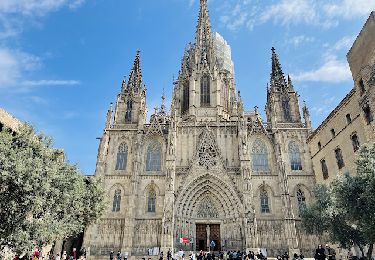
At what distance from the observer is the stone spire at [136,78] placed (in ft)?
127

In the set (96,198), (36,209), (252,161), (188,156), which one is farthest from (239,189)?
(36,209)

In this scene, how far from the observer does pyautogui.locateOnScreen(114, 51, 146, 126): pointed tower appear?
3597 centimetres

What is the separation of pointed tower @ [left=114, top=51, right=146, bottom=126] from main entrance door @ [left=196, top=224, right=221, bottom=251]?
44.1 feet

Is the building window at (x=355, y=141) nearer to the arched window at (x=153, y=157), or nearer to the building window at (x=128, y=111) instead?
the arched window at (x=153, y=157)

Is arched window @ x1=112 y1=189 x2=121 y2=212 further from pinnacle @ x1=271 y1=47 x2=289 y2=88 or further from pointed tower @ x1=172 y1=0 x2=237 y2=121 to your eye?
pinnacle @ x1=271 y1=47 x2=289 y2=88

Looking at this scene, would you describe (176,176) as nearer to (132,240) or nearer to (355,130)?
(132,240)

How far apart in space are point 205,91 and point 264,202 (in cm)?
1628

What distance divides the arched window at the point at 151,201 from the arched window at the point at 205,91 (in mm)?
13303

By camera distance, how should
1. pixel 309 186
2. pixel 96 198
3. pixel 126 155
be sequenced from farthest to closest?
pixel 126 155, pixel 309 186, pixel 96 198

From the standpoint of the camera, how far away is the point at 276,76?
130 ft

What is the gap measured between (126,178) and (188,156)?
707cm

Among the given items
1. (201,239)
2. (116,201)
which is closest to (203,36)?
(116,201)

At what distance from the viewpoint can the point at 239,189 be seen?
30.3 m

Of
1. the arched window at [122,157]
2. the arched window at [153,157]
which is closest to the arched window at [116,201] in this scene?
the arched window at [122,157]
